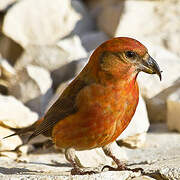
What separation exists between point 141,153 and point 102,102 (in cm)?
145

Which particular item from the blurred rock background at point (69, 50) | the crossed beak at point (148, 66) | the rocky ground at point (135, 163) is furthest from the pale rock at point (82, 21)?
the crossed beak at point (148, 66)

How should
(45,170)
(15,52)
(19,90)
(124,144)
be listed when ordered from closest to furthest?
(45,170), (124,144), (19,90), (15,52)

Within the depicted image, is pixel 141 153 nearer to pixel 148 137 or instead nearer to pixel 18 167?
pixel 148 137

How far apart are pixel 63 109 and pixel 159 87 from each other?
80.1 inches

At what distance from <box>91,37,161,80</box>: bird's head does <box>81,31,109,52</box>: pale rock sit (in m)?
3.11

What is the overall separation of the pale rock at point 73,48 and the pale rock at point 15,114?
3.72ft

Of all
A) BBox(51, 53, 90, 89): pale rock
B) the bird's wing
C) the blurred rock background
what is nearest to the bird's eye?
the bird's wing

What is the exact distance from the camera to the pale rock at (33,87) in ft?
18.7

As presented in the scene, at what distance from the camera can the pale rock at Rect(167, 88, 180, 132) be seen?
5.39 meters

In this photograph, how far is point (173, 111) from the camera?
5.46 metres

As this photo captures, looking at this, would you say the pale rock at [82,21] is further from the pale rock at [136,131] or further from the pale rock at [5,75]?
the pale rock at [136,131]

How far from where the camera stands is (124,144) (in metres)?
5.21

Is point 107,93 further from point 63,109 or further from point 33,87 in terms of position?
point 33,87

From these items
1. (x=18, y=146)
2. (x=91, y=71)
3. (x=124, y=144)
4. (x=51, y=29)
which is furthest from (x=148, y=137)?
(x=51, y=29)
